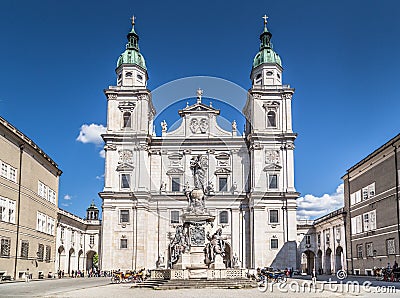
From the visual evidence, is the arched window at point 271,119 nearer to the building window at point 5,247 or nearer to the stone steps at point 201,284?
the building window at point 5,247

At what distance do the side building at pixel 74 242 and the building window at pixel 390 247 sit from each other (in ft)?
119

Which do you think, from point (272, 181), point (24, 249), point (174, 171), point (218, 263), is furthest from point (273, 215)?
point (218, 263)

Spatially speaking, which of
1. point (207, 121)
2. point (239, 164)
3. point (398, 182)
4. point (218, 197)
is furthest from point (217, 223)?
point (398, 182)

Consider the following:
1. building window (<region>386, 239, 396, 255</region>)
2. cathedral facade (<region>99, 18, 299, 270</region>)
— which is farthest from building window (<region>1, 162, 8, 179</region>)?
building window (<region>386, 239, 396, 255</region>)

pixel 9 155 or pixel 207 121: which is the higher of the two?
pixel 207 121

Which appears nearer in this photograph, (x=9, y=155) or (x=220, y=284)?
(x=220, y=284)

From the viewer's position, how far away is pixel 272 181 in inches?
2790

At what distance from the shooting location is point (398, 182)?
148ft

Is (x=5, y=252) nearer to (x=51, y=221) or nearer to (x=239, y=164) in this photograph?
(x=51, y=221)

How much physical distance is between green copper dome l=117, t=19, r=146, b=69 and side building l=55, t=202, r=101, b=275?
2196 cm

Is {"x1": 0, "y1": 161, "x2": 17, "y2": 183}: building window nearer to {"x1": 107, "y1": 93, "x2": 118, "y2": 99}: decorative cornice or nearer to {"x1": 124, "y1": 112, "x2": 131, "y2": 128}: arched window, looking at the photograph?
{"x1": 124, "y1": 112, "x2": 131, "y2": 128}: arched window

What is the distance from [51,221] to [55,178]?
5053mm

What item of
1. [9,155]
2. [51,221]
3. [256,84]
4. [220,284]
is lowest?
[220,284]

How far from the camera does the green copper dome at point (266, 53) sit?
250 feet
